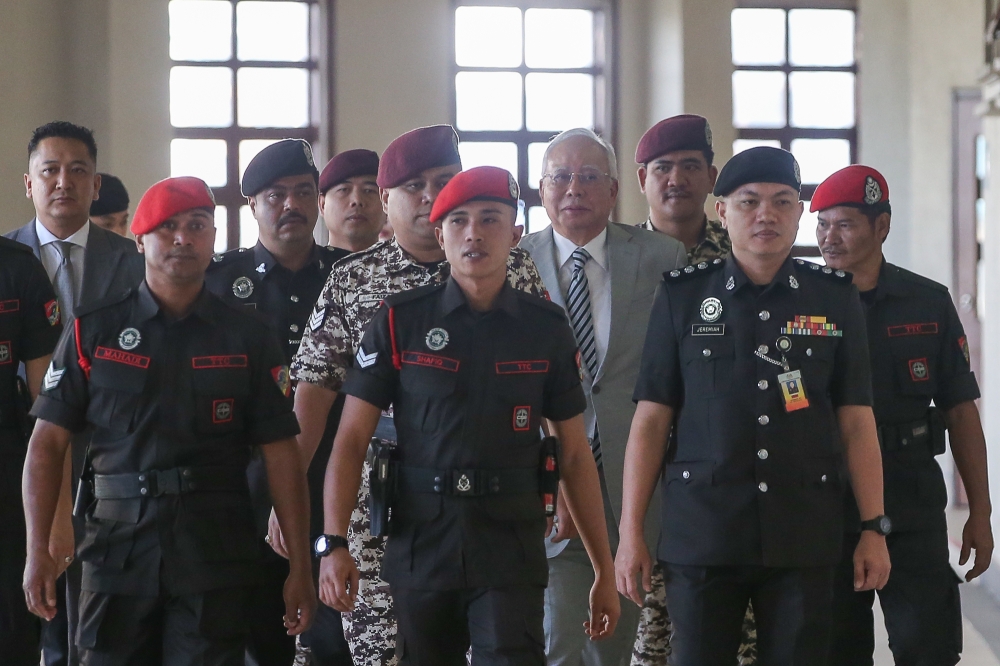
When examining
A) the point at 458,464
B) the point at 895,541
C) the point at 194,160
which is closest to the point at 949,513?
the point at 895,541

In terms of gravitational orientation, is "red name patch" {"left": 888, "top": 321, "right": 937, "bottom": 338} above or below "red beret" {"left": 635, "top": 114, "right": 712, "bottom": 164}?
below

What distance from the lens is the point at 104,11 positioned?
8.38 metres

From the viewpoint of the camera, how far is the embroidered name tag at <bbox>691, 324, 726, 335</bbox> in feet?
9.23

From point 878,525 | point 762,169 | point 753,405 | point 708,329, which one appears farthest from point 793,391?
point 762,169

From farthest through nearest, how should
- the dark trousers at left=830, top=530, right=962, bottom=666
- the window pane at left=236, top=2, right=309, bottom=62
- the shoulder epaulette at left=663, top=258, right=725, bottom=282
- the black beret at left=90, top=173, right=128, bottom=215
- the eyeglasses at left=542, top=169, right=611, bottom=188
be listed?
the window pane at left=236, top=2, right=309, bottom=62 < the black beret at left=90, top=173, right=128, bottom=215 < the eyeglasses at left=542, top=169, right=611, bottom=188 < the dark trousers at left=830, top=530, right=962, bottom=666 < the shoulder epaulette at left=663, top=258, right=725, bottom=282

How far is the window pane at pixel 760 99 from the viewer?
9.34 meters

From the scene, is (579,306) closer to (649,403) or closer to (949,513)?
(649,403)

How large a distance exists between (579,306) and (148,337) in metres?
1.38

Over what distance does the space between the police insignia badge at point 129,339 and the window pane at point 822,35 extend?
7675mm

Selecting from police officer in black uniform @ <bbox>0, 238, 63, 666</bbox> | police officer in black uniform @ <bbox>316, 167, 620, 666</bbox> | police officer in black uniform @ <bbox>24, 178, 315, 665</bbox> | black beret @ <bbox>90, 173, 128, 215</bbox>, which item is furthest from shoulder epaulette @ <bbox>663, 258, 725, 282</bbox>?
black beret @ <bbox>90, 173, 128, 215</bbox>

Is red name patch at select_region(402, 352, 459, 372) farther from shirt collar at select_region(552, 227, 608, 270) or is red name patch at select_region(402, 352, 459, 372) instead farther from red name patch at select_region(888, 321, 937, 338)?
red name patch at select_region(888, 321, 937, 338)

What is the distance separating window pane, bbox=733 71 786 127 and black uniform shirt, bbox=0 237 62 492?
681 centimetres

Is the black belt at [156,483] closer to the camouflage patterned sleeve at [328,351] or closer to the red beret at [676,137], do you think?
the camouflage patterned sleeve at [328,351]

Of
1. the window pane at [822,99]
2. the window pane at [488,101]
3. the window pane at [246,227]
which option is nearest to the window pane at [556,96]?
the window pane at [488,101]
